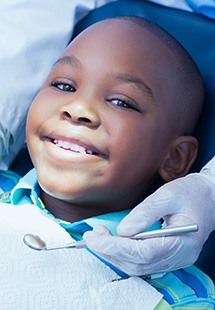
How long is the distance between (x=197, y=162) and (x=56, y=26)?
512 mm

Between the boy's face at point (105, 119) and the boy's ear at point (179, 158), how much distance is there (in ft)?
0.08

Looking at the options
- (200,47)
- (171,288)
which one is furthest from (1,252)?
(200,47)

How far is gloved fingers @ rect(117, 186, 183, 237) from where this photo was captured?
118cm

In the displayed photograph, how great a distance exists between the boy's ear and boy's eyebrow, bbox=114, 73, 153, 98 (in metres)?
0.13

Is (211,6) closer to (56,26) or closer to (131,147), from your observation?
(56,26)

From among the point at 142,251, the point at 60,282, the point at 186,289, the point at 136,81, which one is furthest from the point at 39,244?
the point at 136,81

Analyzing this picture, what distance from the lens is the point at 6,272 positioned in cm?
116

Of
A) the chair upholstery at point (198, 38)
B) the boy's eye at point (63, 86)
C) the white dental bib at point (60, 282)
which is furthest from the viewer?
the chair upholstery at point (198, 38)

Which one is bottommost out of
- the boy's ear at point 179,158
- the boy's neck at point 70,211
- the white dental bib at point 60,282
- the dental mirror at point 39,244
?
the boy's neck at point 70,211

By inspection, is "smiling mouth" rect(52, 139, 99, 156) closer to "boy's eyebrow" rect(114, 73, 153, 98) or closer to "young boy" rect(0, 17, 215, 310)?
"young boy" rect(0, 17, 215, 310)

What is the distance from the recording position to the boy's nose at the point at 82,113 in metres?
1.29

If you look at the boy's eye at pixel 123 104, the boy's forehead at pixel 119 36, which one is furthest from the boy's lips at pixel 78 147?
the boy's forehead at pixel 119 36

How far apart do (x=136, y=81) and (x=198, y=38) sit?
1.13 ft

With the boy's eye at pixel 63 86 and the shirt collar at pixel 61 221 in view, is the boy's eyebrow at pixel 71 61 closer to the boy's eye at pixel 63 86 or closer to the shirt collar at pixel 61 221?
the boy's eye at pixel 63 86
